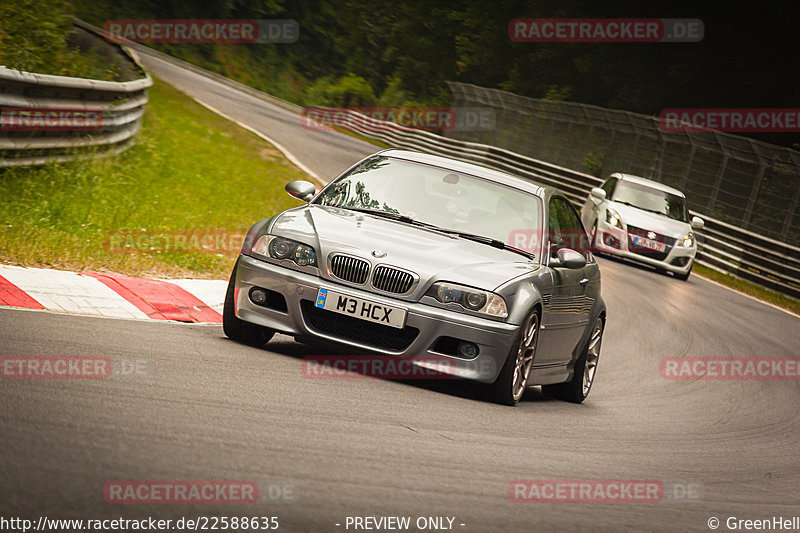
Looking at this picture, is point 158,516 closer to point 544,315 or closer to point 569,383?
point 544,315

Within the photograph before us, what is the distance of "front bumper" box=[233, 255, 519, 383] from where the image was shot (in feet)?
22.2

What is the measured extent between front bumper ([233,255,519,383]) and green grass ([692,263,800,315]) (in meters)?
13.8

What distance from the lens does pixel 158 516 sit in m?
3.70

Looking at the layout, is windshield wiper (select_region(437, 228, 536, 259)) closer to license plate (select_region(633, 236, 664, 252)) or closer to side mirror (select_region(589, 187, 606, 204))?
side mirror (select_region(589, 187, 606, 204))

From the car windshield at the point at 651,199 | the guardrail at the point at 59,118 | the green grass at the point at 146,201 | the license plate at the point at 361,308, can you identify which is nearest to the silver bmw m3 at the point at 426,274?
the license plate at the point at 361,308

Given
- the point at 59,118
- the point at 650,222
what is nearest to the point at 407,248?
the point at 59,118

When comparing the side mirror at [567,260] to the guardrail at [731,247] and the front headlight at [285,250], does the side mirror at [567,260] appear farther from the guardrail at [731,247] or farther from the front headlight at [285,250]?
the guardrail at [731,247]

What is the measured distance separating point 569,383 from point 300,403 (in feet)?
11.1

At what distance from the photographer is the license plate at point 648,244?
781 inches

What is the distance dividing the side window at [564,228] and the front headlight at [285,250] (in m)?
1.87

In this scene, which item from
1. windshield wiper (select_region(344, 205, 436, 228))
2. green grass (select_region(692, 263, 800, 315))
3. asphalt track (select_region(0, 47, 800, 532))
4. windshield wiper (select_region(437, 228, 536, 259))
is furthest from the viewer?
green grass (select_region(692, 263, 800, 315))

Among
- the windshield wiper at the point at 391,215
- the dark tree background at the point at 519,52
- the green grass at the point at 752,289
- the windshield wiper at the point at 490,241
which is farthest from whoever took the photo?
the dark tree background at the point at 519,52

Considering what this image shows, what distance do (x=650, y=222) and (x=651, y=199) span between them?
3.53 feet

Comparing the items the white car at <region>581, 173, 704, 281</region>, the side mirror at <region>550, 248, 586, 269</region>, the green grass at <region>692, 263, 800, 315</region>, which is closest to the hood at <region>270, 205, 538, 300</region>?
the side mirror at <region>550, 248, 586, 269</region>
